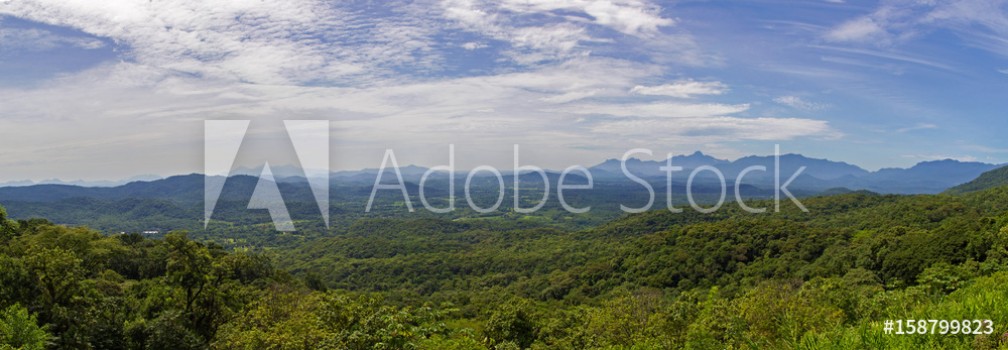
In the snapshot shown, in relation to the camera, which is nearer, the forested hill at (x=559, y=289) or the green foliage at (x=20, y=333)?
the forested hill at (x=559, y=289)

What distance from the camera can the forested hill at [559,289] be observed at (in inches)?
427

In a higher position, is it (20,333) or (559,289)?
(20,333)

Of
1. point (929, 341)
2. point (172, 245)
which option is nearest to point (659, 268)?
point (172, 245)

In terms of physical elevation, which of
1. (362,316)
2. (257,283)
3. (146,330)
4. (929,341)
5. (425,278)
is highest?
(929,341)

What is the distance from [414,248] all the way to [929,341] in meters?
143

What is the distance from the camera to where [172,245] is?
2086cm

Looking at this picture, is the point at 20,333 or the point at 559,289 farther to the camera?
the point at 559,289

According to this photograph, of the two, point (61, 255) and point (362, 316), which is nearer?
point (362, 316)

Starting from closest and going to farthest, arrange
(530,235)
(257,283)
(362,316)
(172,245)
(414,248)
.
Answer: (362,316) < (172,245) < (257,283) < (414,248) < (530,235)

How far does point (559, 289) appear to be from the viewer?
78500 mm

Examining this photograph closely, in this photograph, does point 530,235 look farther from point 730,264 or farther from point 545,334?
point 545,334

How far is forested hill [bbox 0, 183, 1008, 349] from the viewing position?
35.6ft

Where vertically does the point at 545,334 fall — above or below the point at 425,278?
above

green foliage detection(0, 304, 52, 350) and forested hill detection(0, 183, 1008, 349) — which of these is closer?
forested hill detection(0, 183, 1008, 349)
